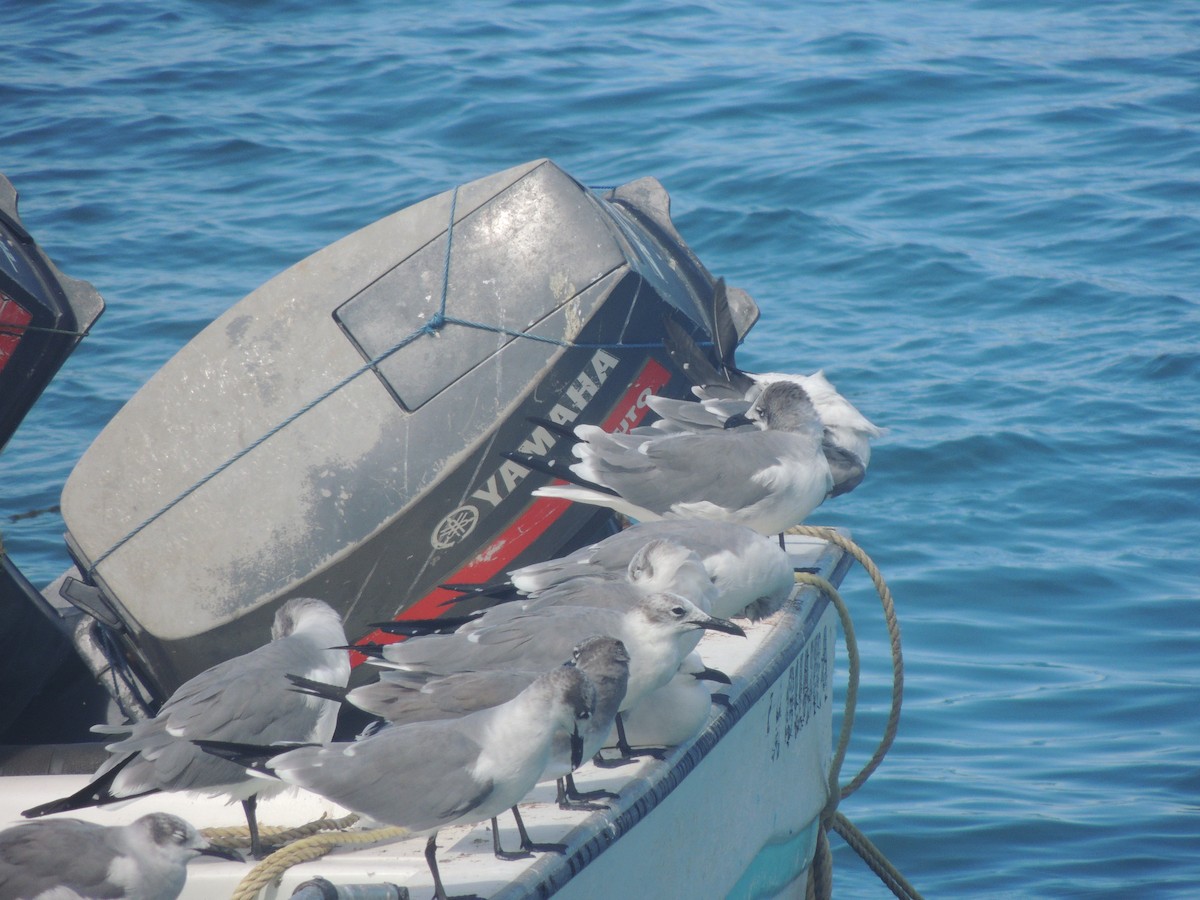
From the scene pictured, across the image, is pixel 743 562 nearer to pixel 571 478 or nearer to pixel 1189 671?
pixel 571 478

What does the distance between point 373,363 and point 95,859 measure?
152 cm

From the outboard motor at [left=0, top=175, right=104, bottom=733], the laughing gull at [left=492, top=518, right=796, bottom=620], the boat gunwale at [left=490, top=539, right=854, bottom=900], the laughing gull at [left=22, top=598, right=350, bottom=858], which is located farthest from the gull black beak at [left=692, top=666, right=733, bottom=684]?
the outboard motor at [left=0, top=175, right=104, bottom=733]

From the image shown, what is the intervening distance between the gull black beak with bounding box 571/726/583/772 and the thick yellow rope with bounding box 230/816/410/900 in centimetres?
33

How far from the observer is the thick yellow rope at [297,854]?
8.00 ft

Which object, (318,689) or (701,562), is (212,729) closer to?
(318,689)

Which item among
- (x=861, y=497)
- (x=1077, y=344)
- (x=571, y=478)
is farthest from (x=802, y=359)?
(x=571, y=478)

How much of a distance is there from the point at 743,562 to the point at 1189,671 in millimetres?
2888

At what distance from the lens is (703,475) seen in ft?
11.2

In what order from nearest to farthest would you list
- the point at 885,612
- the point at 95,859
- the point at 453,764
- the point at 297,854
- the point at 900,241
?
the point at 453,764
the point at 95,859
the point at 297,854
the point at 885,612
the point at 900,241

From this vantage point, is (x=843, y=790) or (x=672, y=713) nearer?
(x=672, y=713)

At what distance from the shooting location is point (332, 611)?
10.2 feet

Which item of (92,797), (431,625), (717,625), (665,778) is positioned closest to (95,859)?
(92,797)

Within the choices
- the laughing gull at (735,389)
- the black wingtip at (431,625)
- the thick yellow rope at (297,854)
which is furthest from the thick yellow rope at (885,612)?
the thick yellow rope at (297,854)

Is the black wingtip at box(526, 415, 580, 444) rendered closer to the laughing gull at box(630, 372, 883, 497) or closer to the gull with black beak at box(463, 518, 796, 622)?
the laughing gull at box(630, 372, 883, 497)
